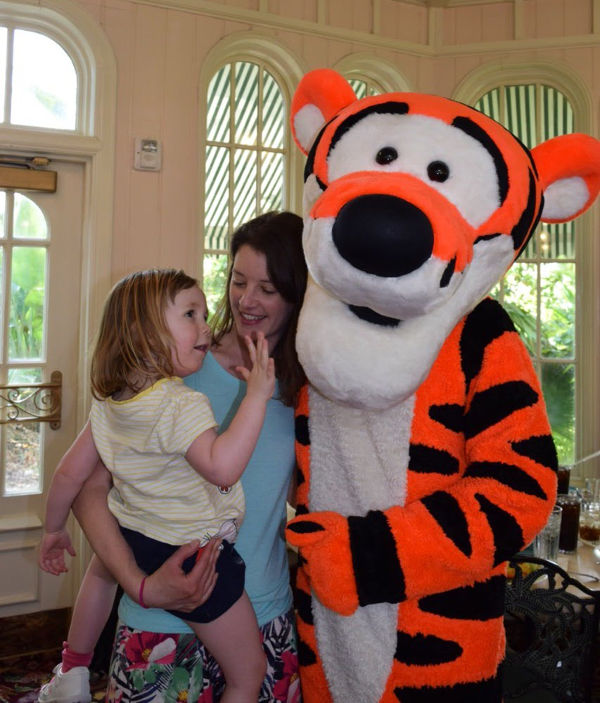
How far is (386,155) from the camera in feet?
2.76

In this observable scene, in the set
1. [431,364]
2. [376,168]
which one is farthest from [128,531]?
[376,168]

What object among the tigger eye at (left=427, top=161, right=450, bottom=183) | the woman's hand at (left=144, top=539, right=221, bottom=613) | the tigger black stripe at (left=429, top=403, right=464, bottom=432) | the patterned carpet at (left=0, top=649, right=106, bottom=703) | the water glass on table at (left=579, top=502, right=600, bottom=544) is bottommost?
the patterned carpet at (left=0, top=649, right=106, bottom=703)

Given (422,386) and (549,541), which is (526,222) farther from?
(549,541)

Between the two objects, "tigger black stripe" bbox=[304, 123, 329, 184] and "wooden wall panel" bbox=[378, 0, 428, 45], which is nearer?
"tigger black stripe" bbox=[304, 123, 329, 184]

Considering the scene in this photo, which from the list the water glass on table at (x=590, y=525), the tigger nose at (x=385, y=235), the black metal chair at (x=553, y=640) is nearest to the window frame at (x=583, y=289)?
the water glass on table at (x=590, y=525)

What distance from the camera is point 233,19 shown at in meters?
3.09

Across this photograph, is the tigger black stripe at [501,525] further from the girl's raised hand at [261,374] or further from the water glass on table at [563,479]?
the water glass on table at [563,479]

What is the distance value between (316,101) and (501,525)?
69cm

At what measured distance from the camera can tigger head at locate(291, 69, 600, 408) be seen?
0.75 metres

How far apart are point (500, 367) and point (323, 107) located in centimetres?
49

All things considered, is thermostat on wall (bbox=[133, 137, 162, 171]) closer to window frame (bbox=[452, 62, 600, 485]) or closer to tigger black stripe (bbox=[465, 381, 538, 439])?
window frame (bbox=[452, 62, 600, 485])

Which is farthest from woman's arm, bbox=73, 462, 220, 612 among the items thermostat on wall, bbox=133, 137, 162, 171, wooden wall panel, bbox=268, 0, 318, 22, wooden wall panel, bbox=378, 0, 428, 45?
wooden wall panel, bbox=378, 0, 428, 45

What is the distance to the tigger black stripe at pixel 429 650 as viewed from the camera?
0.89 metres

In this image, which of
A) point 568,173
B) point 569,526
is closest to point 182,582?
point 568,173
